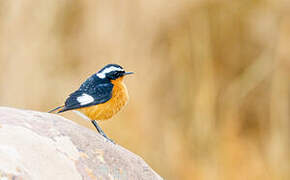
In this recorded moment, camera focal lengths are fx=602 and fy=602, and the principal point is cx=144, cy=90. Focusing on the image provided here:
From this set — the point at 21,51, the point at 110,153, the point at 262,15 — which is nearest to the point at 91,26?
the point at 21,51

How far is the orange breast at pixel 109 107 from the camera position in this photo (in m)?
3.34

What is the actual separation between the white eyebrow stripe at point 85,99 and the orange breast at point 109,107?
0.16 feet

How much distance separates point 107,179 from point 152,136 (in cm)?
297

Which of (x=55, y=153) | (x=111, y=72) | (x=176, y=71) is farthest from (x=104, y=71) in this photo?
(x=176, y=71)

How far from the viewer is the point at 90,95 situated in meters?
3.33

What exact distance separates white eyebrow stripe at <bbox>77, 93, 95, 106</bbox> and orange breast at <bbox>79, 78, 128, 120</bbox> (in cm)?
5

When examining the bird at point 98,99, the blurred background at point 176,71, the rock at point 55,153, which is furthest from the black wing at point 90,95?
the blurred background at point 176,71

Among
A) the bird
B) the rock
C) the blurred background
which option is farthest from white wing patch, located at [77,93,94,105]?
the blurred background

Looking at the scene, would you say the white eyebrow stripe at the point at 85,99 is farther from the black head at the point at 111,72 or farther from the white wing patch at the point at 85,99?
the black head at the point at 111,72

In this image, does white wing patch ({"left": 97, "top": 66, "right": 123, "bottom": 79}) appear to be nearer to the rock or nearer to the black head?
the black head

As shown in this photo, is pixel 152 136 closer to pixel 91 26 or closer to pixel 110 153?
pixel 91 26

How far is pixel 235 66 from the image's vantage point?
6098 mm

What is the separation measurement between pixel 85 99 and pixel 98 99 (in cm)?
9

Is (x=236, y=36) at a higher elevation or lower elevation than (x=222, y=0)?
lower
